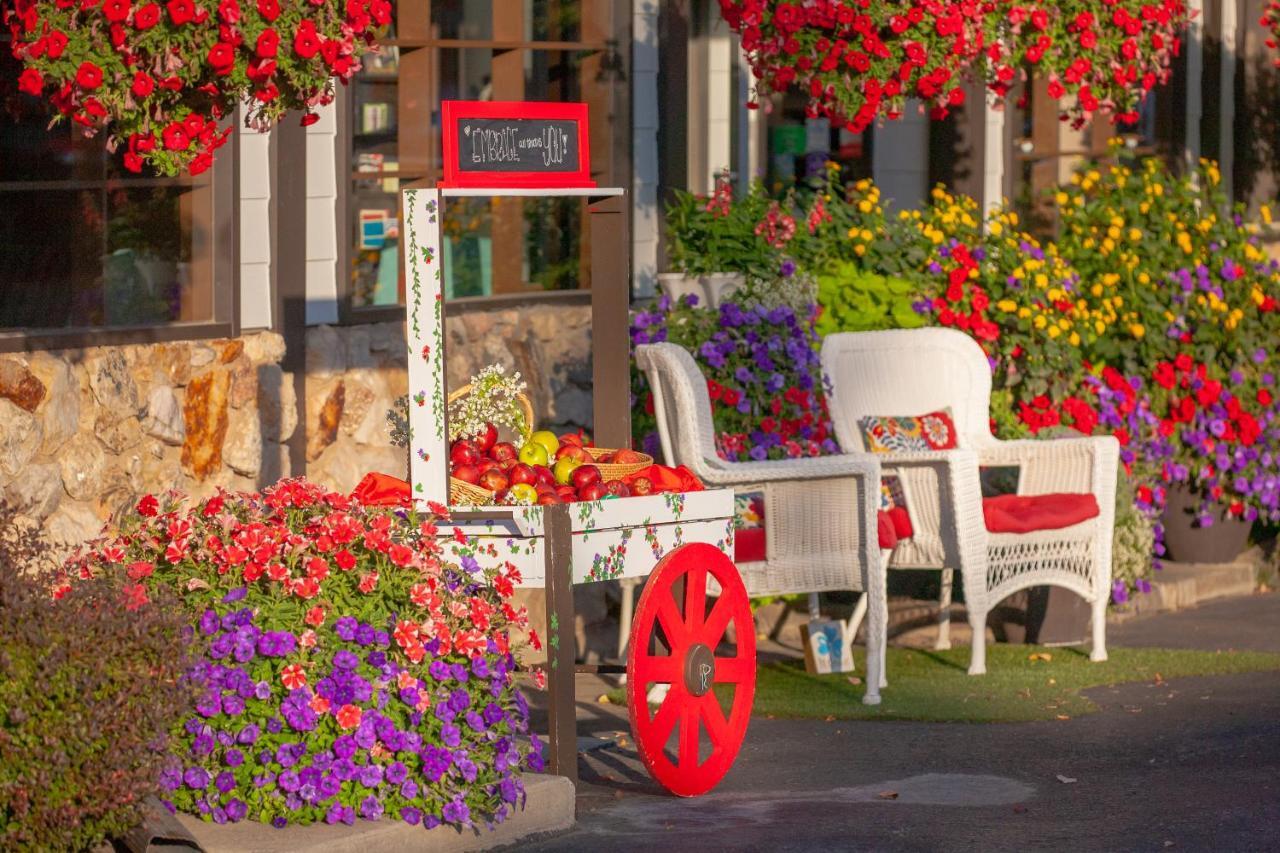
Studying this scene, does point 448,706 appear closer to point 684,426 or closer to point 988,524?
point 684,426

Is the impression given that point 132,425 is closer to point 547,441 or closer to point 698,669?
point 547,441

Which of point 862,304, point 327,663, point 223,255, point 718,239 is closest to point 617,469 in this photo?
point 327,663

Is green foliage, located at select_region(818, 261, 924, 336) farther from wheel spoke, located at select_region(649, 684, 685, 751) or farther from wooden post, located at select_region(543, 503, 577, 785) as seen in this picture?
wooden post, located at select_region(543, 503, 577, 785)

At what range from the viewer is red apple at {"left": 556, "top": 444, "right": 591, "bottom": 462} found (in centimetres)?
588

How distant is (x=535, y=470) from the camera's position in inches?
221

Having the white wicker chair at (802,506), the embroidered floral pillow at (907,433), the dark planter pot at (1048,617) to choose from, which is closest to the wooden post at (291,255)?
the white wicker chair at (802,506)

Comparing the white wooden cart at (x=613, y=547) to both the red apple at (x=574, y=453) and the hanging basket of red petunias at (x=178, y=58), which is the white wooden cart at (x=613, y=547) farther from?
the hanging basket of red petunias at (x=178, y=58)

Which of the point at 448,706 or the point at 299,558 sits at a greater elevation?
the point at 299,558

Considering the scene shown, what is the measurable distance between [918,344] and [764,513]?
121cm

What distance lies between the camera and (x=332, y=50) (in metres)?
4.89

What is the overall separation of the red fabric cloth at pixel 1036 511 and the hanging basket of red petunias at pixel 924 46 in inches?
54.6

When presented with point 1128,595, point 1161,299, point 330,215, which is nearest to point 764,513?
point 330,215

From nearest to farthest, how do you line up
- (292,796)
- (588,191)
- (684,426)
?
(292,796) → (588,191) → (684,426)

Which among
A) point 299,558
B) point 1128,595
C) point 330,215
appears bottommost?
point 1128,595
